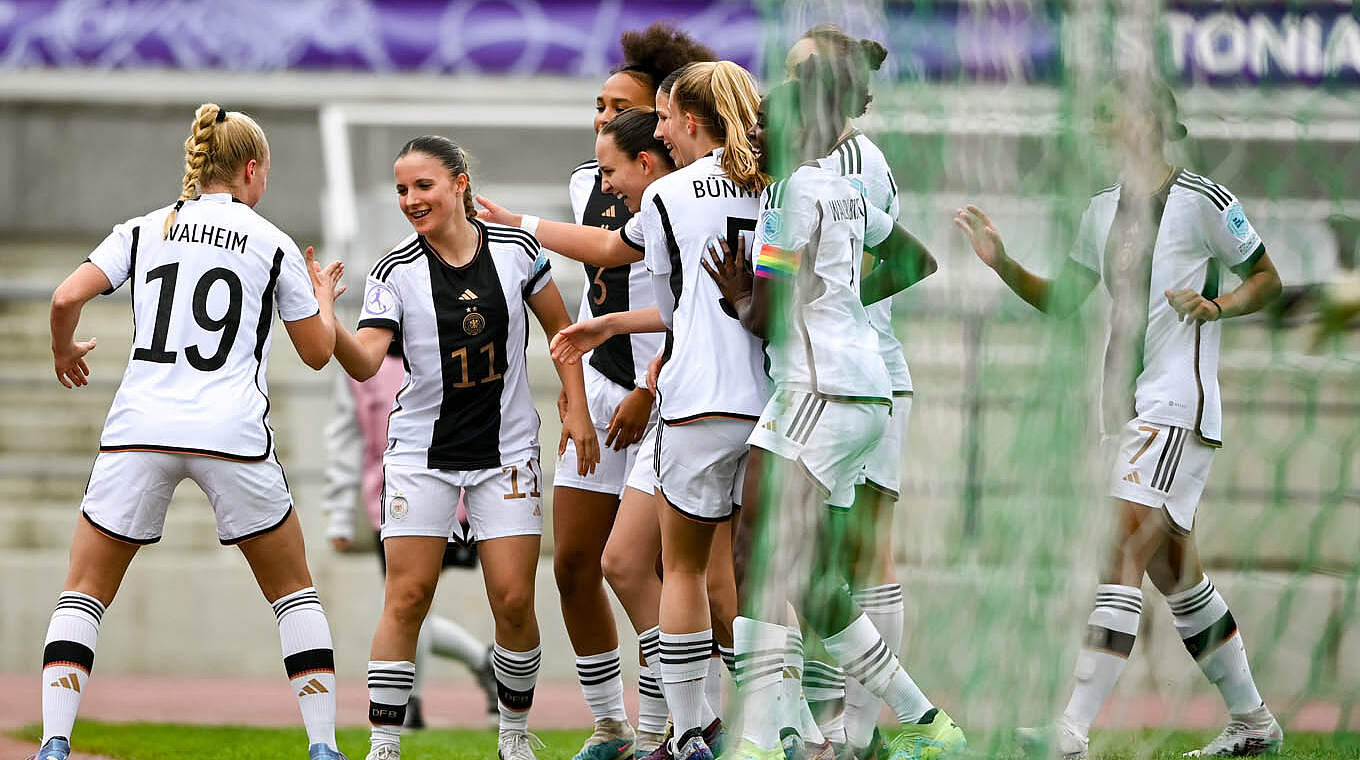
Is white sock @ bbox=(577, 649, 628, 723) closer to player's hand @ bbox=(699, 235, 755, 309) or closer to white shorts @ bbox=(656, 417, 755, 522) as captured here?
white shorts @ bbox=(656, 417, 755, 522)

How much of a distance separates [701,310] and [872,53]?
0.88 metres

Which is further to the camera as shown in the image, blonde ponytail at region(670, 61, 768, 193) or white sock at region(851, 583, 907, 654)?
white sock at region(851, 583, 907, 654)

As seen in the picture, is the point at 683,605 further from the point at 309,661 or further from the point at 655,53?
the point at 655,53

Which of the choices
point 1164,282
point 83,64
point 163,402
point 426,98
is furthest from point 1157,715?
point 83,64

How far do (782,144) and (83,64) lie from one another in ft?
33.3

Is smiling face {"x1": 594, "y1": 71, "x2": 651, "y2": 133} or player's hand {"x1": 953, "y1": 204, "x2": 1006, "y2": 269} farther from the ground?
smiling face {"x1": 594, "y1": 71, "x2": 651, "y2": 133}

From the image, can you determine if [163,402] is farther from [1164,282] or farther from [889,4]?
[1164,282]

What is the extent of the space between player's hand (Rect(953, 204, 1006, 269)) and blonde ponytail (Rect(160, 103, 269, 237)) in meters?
2.20

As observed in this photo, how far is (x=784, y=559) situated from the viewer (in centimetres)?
448

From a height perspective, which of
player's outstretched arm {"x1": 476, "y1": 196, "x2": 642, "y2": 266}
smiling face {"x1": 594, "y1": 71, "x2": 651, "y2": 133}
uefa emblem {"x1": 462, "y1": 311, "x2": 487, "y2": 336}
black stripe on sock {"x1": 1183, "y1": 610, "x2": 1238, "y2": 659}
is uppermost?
smiling face {"x1": 594, "y1": 71, "x2": 651, "y2": 133}

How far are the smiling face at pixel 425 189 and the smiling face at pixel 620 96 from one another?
68 centimetres

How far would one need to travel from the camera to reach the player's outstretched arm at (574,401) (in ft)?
17.2

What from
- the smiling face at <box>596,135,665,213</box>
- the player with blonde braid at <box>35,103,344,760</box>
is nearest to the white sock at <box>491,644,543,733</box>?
the player with blonde braid at <box>35,103,344,760</box>

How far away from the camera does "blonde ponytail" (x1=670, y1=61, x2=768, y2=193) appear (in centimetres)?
472
